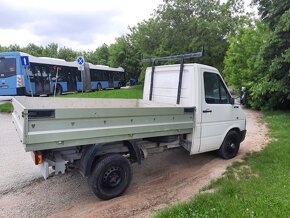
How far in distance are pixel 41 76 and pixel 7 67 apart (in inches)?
108

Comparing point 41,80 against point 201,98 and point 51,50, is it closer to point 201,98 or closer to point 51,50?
point 201,98

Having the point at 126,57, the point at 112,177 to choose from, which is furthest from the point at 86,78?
the point at 112,177

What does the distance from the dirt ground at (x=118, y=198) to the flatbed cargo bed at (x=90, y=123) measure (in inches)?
39.5

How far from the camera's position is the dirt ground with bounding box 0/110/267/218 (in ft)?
14.8

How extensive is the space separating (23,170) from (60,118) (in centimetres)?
284

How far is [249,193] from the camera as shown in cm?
474

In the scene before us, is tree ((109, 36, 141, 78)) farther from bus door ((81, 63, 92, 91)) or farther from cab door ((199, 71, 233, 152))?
cab door ((199, 71, 233, 152))

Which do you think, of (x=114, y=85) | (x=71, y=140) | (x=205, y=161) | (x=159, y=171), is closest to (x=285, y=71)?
(x=205, y=161)

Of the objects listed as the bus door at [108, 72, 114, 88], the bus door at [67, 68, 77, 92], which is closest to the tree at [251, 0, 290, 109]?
the bus door at [67, 68, 77, 92]

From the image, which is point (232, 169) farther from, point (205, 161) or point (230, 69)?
→ point (230, 69)

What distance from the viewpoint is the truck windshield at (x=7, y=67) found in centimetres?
1845

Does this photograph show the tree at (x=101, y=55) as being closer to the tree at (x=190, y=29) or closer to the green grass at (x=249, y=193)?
the tree at (x=190, y=29)

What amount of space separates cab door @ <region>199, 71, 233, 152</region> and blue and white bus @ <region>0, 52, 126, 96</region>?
29.1 feet

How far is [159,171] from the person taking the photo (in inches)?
248
